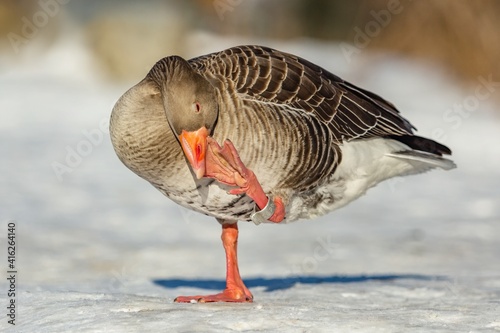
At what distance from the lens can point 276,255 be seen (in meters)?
10.4

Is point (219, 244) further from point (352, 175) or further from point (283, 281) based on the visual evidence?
point (352, 175)

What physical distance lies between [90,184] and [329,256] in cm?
490

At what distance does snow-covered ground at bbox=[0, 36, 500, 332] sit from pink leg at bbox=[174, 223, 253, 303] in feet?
0.69

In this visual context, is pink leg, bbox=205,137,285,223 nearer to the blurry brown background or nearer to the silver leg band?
the silver leg band

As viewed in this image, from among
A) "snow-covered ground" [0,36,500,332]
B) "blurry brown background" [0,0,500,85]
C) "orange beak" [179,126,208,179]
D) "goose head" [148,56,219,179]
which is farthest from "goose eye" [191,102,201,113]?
"blurry brown background" [0,0,500,85]

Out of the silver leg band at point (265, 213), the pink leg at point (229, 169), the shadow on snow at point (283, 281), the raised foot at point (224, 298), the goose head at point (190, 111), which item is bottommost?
the raised foot at point (224, 298)

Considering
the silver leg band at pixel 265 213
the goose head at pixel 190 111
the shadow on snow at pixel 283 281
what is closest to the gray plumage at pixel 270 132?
the goose head at pixel 190 111

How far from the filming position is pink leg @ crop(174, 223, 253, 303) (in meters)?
6.38

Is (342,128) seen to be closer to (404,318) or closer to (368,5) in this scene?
(404,318)

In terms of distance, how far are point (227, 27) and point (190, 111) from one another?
1681 centimetres

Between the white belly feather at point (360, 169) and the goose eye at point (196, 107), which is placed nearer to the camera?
the goose eye at point (196, 107)

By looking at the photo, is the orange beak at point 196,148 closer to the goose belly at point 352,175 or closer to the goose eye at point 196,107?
the goose eye at point 196,107

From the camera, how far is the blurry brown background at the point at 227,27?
67.1 ft

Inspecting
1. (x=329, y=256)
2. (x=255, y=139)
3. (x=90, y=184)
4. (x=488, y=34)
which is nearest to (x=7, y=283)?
(x=255, y=139)
